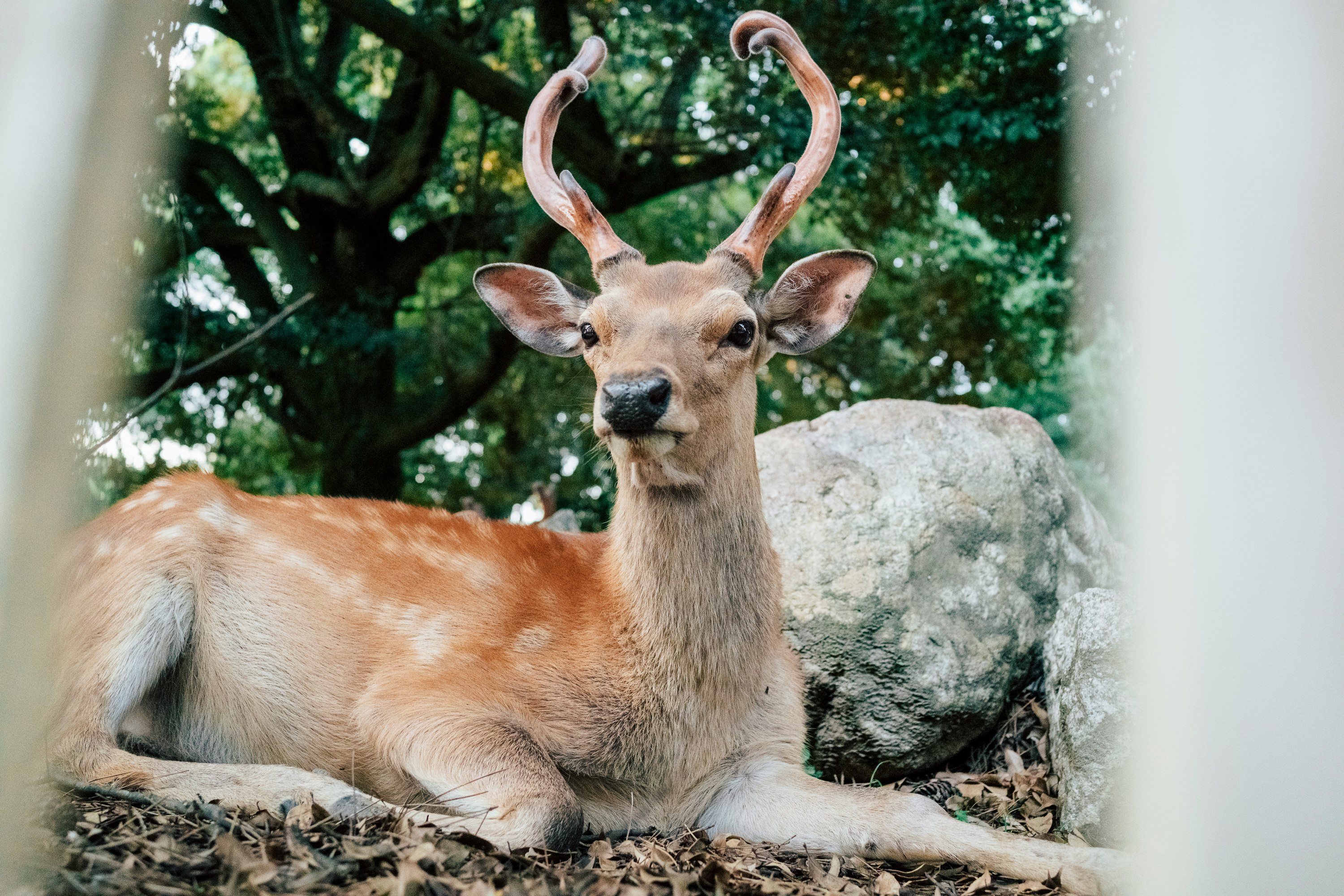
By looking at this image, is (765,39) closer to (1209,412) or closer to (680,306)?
(680,306)

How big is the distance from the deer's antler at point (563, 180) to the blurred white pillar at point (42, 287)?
2443 mm

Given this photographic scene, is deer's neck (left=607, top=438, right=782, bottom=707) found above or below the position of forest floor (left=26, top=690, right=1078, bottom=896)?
above

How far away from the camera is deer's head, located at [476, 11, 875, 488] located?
10.8 feet

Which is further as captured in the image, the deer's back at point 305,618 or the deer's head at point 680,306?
the deer's back at point 305,618

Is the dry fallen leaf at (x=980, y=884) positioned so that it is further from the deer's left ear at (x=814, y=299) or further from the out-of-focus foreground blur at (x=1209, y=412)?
the deer's left ear at (x=814, y=299)

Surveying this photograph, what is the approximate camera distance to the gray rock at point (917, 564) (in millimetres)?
4598

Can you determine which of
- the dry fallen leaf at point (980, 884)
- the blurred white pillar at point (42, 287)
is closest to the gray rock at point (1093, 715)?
the dry fallen leaf at point (980, 884)

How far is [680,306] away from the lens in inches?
144

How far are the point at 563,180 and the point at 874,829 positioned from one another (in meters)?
2.70

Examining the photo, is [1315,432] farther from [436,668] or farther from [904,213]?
[904,213]

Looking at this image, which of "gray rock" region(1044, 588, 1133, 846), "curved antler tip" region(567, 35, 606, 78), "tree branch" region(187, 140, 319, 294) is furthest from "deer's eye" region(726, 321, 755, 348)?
"tree branch" region(187, 140, 319, 294)

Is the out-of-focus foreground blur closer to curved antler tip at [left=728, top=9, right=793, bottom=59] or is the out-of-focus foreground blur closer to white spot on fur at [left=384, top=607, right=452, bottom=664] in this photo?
white spot on fur at [left=384, top=607, right=452, bottom=664]

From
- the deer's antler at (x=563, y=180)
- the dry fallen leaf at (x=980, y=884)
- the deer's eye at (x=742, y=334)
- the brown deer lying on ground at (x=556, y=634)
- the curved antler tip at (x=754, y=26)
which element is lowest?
the dry fallen leaf at (x=980, y=884)

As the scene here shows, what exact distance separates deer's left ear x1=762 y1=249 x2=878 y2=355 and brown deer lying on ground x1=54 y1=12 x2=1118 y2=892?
0.04ft
